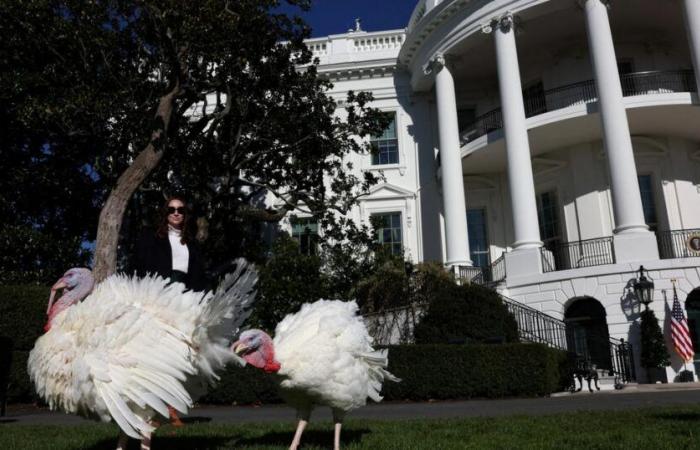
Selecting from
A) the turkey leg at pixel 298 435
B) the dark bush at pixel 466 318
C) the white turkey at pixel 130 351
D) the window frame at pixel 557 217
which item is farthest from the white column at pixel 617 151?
the white turkey at pixel 130 351

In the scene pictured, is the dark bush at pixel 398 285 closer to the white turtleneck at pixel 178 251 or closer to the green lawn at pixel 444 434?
the green lawn at pixel 444 434

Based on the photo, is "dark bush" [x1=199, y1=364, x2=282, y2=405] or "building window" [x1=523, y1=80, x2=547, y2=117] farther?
"building window" [x1=523, y1=80, x2=547, y2=117]

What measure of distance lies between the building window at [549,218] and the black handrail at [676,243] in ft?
11.6

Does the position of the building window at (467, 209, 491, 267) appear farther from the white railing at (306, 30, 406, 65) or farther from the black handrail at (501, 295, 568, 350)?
the white railing at (306, 30, 406, 65)

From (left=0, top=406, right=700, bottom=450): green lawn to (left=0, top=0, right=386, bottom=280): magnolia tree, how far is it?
6.79m

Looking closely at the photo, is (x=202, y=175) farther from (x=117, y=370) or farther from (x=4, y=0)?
(x=117, y=370)

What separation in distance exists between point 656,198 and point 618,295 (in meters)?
6.07

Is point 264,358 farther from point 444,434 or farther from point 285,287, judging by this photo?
point 285,287

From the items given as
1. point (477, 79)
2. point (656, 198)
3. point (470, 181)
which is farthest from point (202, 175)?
point (656, 198)

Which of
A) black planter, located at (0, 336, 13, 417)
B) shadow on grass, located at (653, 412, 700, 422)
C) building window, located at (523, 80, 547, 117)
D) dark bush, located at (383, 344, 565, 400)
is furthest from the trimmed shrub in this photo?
building window, located at (523, 80, 547, 117)

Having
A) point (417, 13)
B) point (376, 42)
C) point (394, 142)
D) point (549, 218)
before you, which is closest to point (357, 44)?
point (376, 42)

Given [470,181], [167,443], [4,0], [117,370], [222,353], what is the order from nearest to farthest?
[117,370]
[222,353]
[167,443]
[4,0]
[470,181]

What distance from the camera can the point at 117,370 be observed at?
348 centimetres

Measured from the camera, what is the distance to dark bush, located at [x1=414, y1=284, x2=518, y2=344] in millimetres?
13352
